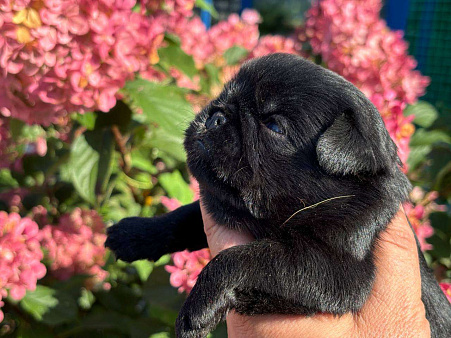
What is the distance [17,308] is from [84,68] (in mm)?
1159

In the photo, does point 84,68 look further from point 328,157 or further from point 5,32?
point 328,157

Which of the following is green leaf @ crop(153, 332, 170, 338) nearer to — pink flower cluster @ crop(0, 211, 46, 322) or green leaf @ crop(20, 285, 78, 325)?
green leaf @ crop(20, 285, 78, 325)

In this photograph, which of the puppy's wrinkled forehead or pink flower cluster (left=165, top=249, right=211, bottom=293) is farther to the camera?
pink flower cluster (left=165, top=249, right=211, bottom=293)

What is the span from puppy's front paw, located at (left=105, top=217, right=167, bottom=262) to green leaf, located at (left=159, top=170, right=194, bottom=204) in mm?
569

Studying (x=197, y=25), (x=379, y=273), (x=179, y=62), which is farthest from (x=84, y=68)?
(x=197, y=25)

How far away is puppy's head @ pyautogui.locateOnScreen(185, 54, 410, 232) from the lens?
1403 mm

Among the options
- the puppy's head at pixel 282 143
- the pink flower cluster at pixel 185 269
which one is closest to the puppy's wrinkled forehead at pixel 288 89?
the puppy's head at pixel 282 143

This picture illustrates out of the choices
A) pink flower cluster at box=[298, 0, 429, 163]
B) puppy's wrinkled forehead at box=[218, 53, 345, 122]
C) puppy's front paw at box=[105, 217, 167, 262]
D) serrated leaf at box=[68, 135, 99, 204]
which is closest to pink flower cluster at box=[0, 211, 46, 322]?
serrated leaf at box=[68, 135, 99, 204]

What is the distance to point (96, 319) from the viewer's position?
2.27m

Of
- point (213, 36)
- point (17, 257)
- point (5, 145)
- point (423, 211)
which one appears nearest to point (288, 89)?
point (17, 257)

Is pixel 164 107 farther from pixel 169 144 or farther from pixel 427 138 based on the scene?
pixel 427 138

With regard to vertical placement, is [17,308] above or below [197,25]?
below

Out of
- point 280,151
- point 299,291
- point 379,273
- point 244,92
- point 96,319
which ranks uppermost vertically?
point 244,92

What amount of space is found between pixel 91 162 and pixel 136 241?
0.56m
